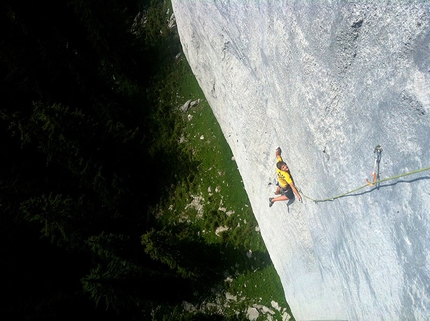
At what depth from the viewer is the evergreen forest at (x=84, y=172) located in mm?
14055

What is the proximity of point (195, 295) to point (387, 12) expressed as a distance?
15659 millimetres

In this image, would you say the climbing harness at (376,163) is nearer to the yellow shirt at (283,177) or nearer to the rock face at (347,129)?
the rock face at (347,129)

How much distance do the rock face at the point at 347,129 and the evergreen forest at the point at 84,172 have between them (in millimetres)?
6907

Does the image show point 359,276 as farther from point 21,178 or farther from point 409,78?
point 21,178

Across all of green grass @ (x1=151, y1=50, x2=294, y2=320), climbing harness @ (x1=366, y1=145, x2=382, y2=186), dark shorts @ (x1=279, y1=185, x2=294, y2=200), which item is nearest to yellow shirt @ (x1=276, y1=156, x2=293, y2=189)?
dark shorts @ (x1=279, y1=185, x2=294, y2=200)

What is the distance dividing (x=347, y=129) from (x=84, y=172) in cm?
1274

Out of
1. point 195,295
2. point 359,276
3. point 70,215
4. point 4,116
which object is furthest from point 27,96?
point 359,276

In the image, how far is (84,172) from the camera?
15.6 metres

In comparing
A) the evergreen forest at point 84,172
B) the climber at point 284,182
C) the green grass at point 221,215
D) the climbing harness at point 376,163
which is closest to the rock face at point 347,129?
the climbing harness at point 376,163

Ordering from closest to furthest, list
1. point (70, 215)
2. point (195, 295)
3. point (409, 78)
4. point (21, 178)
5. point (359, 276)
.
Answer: point (409, 78)
point (359, 276)
point (70, 215)
point (21, 178)
point (195, 295)

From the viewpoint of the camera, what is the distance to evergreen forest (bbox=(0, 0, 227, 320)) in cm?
1405

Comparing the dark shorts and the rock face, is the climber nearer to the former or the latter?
the dark shorts

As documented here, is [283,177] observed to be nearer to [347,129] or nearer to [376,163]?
[347,129]

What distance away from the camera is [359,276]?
688 cm
